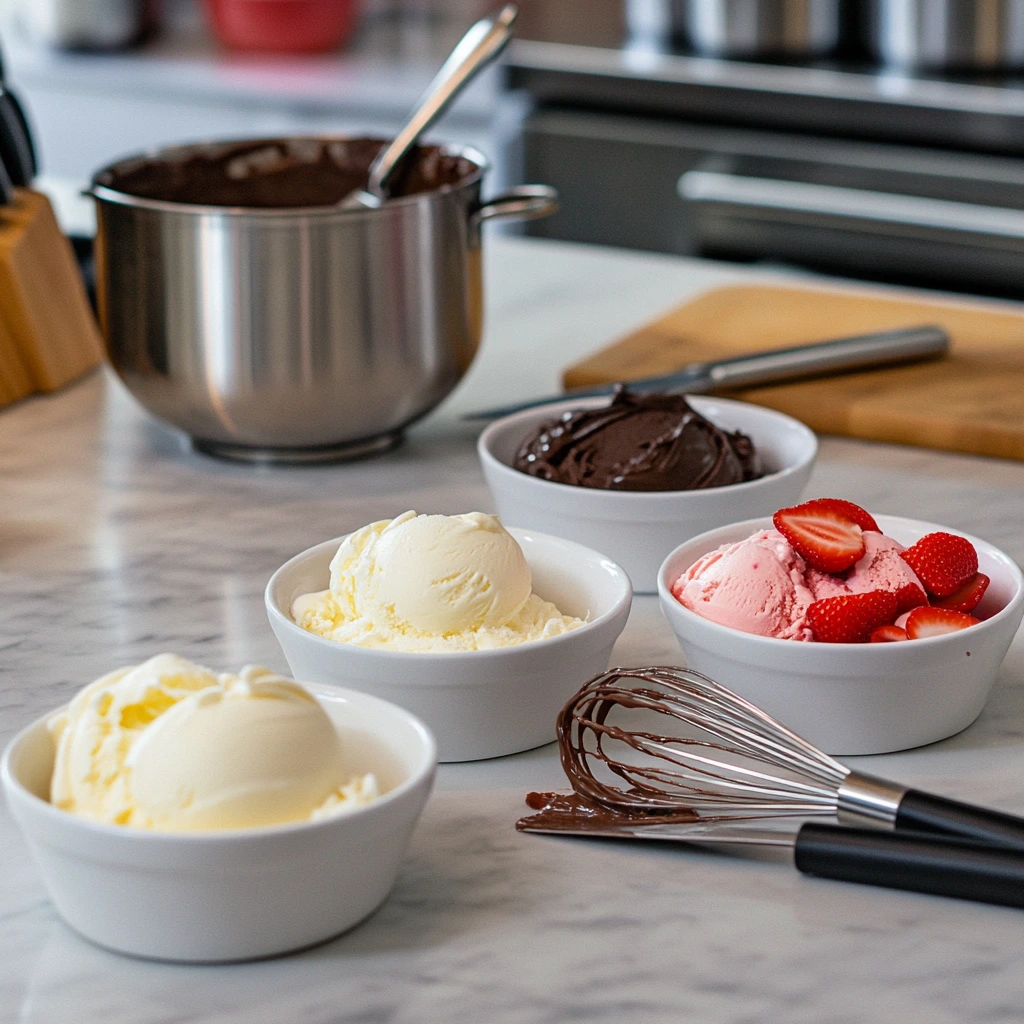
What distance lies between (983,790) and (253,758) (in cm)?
33

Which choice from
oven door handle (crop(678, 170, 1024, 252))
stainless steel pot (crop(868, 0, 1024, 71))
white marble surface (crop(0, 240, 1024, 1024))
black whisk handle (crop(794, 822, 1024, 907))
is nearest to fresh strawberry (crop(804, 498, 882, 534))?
white marble surface (crop(0, 240, 1024, 1024))

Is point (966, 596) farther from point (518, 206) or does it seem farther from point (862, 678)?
point (518, 206)

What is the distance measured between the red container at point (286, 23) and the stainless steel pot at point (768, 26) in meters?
0.69

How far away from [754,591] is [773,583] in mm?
11

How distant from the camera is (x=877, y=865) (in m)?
0.60

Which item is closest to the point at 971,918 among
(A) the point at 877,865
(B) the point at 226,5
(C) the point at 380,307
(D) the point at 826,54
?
(A) the point at 877,865

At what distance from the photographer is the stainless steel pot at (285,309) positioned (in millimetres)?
1009

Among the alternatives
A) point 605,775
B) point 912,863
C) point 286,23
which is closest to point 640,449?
point 605,775

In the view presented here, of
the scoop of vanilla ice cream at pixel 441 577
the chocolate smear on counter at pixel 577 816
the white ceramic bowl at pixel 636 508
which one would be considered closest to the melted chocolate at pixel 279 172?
the white ceramic bowl at pixel 636 508

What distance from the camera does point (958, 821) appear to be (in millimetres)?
603

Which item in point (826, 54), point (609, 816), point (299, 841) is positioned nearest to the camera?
point (299, 841)

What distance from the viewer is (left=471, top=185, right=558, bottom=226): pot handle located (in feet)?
3.60

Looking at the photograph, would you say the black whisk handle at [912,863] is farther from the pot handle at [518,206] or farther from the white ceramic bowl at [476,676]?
the pot handle at [518,206]

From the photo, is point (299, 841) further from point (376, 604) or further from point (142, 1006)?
point (376, 604)
